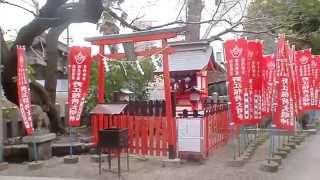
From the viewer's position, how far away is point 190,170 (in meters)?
10.6

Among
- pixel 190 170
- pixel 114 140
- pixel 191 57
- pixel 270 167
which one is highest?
pixel 191 57

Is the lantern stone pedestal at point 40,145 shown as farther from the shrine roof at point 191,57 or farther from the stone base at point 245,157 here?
the shrine roof at point 191,57

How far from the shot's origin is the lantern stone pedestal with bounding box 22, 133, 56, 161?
12.5 meters

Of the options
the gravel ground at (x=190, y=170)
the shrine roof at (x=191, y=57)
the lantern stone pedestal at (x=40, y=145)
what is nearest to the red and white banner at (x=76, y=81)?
the lantern stone pedestal at (x=40, y=145)

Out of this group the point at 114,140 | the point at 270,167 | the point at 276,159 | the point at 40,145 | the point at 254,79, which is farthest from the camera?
the point at 40,145

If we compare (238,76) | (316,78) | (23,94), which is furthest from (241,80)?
(316,78)

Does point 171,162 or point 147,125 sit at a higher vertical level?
point 147,125

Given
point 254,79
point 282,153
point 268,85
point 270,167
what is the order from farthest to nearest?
point 268,85 → point 282,153 → point 254,79 → point 270,167

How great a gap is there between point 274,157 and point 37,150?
20.3 feet

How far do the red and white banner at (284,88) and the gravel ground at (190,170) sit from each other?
1107mm

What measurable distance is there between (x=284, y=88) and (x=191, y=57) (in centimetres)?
990

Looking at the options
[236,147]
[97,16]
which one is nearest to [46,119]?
[97,16]

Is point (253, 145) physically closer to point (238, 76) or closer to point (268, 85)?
point (268, 85)

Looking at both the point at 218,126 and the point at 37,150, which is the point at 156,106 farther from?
the point at 37,150
